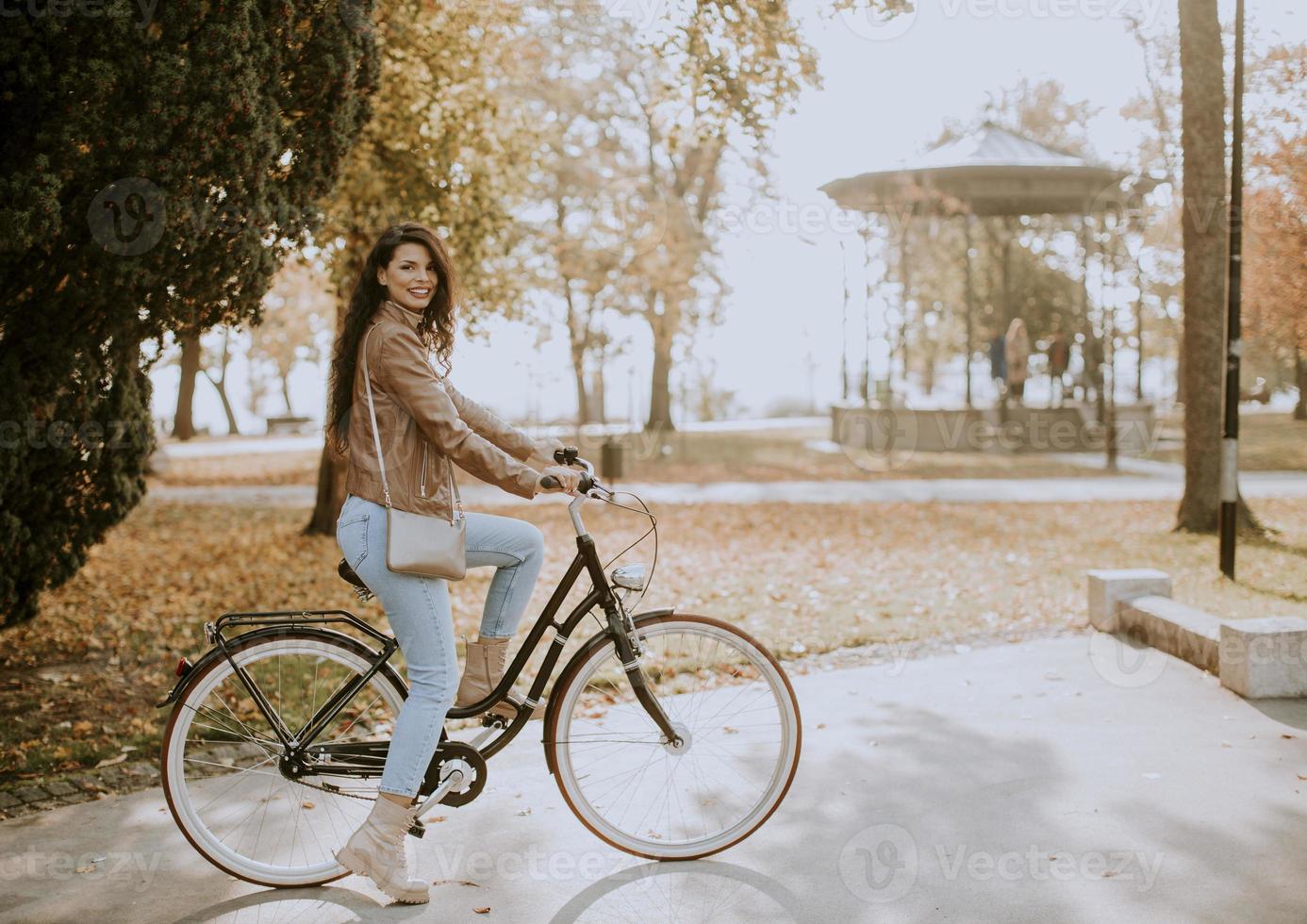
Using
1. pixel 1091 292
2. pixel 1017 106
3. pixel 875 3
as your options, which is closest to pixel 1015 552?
pixel 875 3

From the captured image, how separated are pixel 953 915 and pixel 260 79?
497 centimetres

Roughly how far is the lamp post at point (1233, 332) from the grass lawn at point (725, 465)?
1069cm

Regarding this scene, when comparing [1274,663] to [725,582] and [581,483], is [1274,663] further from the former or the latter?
[725,582]

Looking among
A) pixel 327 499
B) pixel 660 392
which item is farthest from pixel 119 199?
pixel 660 392

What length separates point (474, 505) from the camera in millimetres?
15812

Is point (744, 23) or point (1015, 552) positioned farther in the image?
point (1015, 552)

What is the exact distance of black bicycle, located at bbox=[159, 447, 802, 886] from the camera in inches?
143

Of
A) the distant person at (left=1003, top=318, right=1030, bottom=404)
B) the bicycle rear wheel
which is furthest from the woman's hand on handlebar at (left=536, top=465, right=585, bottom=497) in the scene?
the distant person at (left=1003, top=318, right=1030, bottom=404)

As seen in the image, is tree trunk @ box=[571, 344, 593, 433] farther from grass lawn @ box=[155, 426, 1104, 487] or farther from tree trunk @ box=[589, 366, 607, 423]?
grass lawn @ box=[155, 426, 1104, 487]

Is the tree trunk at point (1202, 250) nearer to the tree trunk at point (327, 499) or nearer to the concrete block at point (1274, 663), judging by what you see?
the concrete block at point (1274, 663)

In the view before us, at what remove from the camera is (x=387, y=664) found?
3643mm

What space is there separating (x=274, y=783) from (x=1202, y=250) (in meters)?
10.1

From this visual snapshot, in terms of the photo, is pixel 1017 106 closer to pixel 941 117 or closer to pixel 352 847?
pixel 941 117

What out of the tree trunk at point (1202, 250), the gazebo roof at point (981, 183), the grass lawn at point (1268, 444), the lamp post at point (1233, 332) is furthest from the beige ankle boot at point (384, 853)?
the gazebo roof at point (981, 183)
